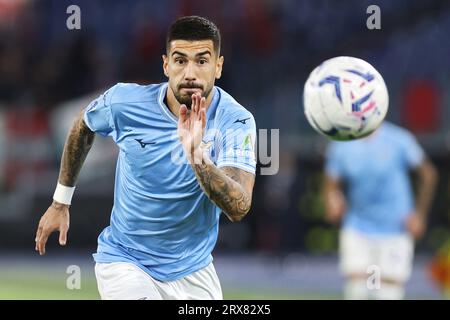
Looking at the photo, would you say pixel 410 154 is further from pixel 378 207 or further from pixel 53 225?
pixel 53 225

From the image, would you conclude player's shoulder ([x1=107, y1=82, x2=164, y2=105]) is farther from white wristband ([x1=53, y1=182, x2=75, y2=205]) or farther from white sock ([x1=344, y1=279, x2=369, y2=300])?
white sock ([x1=344, y1=279, x2=369, y2=300])

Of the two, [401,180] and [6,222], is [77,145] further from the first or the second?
[6,222]

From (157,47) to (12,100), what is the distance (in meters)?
2.55

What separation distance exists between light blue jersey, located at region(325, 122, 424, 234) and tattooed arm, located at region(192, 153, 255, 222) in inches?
216

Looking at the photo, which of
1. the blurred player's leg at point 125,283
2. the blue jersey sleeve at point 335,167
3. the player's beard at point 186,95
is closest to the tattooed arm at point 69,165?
the blurred player's leg at point 125,283

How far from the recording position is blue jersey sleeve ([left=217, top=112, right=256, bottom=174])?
631 cm

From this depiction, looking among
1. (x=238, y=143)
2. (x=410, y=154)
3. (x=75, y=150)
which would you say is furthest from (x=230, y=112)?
(x=410, y=154)

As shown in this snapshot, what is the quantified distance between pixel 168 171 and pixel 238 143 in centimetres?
48

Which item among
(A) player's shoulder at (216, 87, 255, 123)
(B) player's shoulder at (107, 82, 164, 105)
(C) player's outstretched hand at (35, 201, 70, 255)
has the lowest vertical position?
(C) player's outstretched hand at (35, 201, 70, 255)

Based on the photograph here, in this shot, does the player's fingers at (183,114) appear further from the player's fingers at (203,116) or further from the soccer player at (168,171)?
the soccer player at (168,171)

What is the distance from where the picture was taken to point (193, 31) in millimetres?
6387

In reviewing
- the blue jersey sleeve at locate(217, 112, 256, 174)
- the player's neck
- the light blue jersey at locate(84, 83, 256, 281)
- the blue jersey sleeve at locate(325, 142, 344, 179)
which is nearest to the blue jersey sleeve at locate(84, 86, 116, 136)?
the light blue jersey at locate(84, 83, 256, 281)

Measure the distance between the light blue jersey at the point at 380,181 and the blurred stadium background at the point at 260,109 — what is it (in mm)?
4225

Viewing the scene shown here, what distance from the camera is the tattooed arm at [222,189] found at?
19.4 feet
